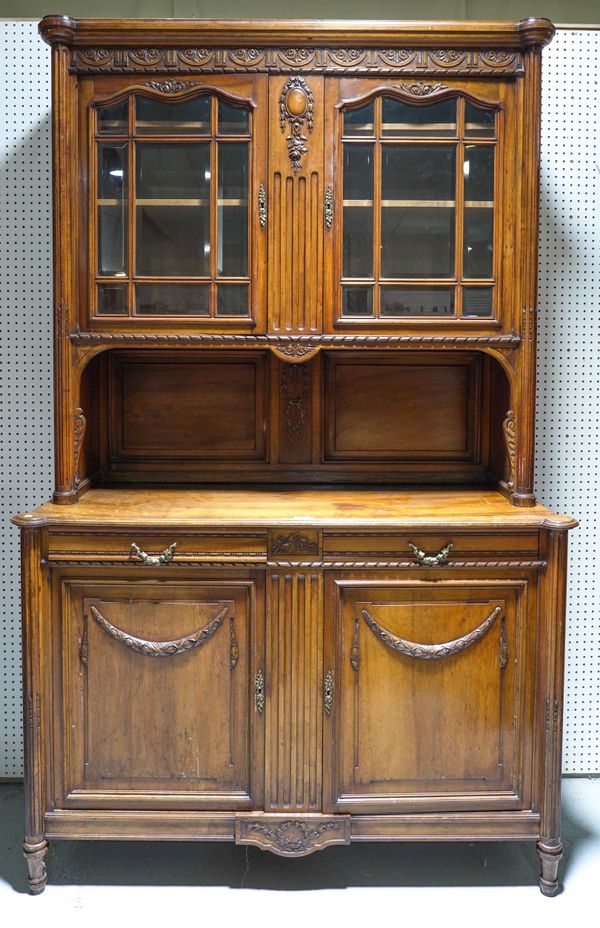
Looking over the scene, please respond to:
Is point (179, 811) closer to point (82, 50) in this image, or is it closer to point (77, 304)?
point (77, 304)

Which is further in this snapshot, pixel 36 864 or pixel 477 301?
pixel 477 301

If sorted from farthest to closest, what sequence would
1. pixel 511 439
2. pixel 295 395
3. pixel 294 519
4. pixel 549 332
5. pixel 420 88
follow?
pixel 549 332, pixel 295 395, pixel 511 439, pixel 420 88, pixel 294 519

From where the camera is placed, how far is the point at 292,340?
8.72ft

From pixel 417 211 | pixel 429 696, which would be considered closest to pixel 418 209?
pixel 417 211

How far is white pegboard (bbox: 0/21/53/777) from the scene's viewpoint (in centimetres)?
308

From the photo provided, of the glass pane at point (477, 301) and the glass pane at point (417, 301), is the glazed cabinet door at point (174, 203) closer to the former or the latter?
the glass pane at point (417, 301)

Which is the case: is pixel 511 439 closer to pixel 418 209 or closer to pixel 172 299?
pixel 418 209

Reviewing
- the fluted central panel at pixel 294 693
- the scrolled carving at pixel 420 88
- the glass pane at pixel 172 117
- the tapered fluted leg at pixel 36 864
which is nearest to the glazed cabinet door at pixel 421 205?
the scrolled carving at pixel 420 88

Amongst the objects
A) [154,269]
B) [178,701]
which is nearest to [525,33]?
[154,269]

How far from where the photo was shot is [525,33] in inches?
100

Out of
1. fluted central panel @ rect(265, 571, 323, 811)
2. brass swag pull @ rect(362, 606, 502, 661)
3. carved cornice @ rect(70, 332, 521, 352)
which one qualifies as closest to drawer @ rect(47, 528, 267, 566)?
fluted central panel @ rect(265, 571, 323, 811)

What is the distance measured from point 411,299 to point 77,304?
3.33 feet

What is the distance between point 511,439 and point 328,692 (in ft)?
3.13

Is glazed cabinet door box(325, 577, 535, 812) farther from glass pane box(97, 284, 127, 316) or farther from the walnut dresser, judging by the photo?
glass pane box(97, 284, 127, 316)
